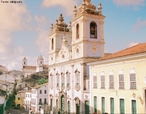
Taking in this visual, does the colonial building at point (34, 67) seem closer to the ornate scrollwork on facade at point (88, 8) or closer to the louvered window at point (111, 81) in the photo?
the ornate scrollwork on facade at point (88, 8)

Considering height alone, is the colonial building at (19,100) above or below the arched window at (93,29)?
below

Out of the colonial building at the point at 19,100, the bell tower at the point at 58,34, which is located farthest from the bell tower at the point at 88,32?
the colonial building at the point at 19,100

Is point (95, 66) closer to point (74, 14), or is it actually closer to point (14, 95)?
point (74, 14)

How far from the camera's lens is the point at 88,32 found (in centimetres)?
2858

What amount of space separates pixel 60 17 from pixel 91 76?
18345mm

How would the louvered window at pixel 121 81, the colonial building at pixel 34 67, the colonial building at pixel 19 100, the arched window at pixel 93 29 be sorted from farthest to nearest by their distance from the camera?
the colonial building at pixel 34 67
the colonial building at pixel 19 100
the arched window at pixel 93 29
the louvered window at pixel 121 81

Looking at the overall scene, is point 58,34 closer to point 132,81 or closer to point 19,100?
point 132,81

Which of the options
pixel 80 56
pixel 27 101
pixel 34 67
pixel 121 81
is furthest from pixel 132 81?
pixel 34 67

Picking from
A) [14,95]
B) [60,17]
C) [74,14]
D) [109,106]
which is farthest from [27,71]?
[109,106]

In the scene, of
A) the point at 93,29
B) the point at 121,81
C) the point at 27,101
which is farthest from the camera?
the point at 27,101

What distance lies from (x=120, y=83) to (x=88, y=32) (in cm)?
1082

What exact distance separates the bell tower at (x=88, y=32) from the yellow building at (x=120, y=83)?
431cm

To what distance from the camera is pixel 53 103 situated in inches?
1465

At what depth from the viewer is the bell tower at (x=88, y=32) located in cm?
2806
